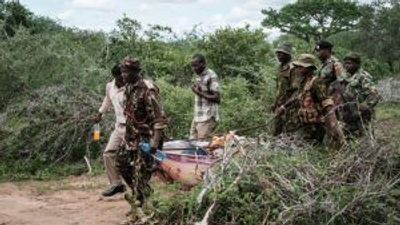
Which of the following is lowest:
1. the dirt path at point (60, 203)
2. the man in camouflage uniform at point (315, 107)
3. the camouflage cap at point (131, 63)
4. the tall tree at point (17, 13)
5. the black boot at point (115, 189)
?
the dirt path at point (60, 203)

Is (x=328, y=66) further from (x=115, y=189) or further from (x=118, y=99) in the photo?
(x=115, y=189)

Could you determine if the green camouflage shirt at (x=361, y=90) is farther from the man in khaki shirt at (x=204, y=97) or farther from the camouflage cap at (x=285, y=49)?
the man in khaki shirt at (x=204, y=97)

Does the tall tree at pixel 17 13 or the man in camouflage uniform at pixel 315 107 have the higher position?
the tall tree at pixel 17 13

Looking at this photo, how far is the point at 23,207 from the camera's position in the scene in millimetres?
8180

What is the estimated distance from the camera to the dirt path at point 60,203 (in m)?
7.38

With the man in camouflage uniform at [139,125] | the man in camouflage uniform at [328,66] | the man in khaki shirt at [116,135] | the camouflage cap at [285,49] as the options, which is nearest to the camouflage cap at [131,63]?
the man in camouflage uniform at [139,125]

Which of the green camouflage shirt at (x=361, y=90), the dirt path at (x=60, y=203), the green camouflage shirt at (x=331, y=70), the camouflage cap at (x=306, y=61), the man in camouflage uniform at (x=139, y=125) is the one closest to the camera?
the man in camouflage uniform at (x=139, y=125)

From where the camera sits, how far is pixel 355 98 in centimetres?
787

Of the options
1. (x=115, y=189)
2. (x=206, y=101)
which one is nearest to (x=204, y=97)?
(x=206, y=101)

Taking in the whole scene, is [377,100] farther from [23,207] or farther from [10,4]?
[10,4]

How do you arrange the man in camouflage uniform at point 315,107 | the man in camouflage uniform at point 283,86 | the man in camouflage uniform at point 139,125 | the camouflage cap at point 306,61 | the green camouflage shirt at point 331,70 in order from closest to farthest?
1. the man in camouflage uniform at point 139,125
2. the man in camouflage uniform at point 315,107
3. the camouflage cap at point 306,61
4. the man in camouflage uniform at point 283,86
5. the green camouflage shirt at point 331,70

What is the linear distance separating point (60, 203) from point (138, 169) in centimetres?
190

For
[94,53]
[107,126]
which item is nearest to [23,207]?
[107,126]

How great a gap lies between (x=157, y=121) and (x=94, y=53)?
7.31 metres
